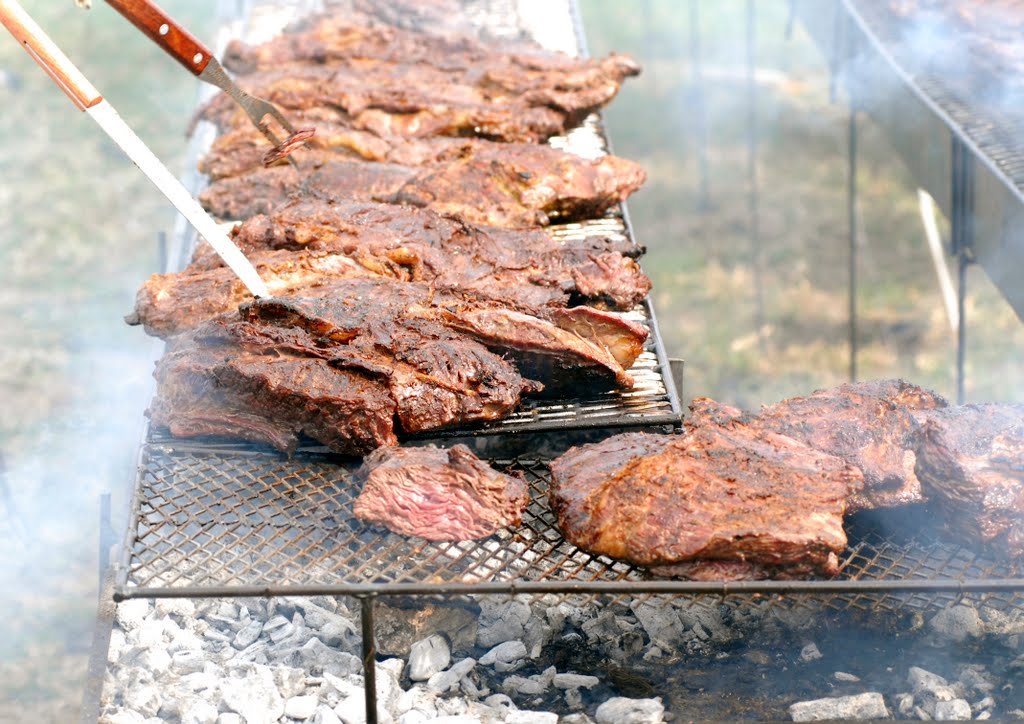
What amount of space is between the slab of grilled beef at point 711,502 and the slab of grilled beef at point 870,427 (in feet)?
0.29

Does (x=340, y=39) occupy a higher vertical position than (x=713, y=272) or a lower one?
higher

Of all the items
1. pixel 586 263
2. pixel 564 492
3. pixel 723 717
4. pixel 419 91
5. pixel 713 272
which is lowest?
pixel 713 272

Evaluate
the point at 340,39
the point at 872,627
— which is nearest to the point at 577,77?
the point at 340,39

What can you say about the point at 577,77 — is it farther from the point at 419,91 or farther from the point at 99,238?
the point at 99,238

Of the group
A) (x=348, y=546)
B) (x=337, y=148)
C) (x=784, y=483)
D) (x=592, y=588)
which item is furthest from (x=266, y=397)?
(x=337, y=148)

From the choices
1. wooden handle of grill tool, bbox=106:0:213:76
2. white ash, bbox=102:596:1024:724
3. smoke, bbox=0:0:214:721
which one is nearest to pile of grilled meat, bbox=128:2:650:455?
wooden handle of grill tool, bbox=106:0:213:76

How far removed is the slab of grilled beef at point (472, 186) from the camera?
19.6 ft

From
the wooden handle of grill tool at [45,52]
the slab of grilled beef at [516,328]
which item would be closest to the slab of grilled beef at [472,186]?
the slab of grilled beef at [516,328]

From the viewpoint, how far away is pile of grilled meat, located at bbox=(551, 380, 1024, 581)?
142 inches

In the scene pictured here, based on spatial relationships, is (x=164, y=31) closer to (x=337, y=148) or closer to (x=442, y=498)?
(x=337, y=148)

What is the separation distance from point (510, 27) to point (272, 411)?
6.51 meters

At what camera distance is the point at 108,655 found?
4.16 metres

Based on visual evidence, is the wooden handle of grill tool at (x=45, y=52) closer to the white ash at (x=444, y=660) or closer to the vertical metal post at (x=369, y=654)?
the white ash at (x=444, y=660)

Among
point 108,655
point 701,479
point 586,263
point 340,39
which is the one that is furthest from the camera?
point 340,39
